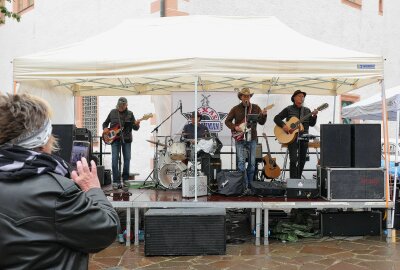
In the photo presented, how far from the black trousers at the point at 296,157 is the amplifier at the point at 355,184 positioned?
124cm

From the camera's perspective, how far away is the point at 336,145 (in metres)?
6.63

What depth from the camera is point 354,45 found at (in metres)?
14.4

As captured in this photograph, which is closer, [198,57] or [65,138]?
[198,57]

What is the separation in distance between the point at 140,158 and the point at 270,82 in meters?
4.73

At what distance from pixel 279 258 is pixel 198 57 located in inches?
113

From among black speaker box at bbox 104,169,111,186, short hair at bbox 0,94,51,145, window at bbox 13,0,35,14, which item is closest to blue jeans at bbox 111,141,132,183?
black speaker box at bbox 104,169,111,186

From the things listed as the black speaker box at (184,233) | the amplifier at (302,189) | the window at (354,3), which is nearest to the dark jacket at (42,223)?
the black speaker box at (184,233)

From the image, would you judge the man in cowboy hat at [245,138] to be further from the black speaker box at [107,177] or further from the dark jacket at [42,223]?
the dark jacket at [42,223]

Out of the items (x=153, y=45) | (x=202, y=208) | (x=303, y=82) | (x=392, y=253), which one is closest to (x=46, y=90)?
(x=153, y=45)

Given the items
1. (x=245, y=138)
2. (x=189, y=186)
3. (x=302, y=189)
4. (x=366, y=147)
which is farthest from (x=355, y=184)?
(x=189, y=186)

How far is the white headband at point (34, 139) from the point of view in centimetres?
162

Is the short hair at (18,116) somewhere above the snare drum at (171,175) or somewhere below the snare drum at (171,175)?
above

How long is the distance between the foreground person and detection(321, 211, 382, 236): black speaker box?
549 centimetres

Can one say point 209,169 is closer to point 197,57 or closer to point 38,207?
point 197,57
